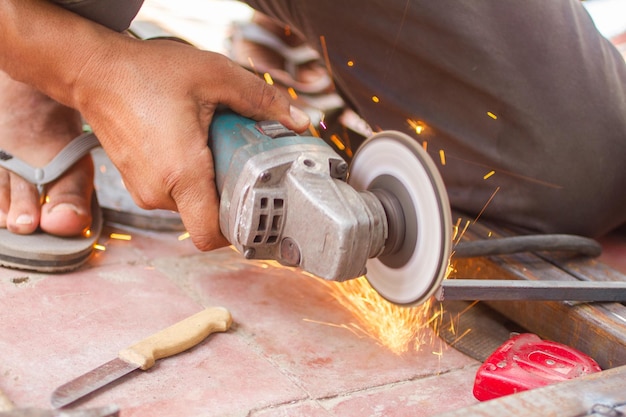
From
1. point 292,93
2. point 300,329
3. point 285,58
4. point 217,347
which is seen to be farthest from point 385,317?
point 285,58

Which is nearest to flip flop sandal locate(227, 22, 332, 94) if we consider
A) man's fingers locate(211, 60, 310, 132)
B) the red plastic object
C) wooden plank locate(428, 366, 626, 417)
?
man's fingers locate(211, 60, 310, 132)

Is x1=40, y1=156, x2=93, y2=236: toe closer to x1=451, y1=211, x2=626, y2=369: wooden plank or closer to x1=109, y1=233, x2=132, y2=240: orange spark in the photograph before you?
x1=109, y1=233, x2=132, y2=240: orange spark

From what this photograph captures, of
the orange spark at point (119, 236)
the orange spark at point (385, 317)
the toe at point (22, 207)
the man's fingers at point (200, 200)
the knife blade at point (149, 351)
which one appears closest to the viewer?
the knife blade at point (149, 351)

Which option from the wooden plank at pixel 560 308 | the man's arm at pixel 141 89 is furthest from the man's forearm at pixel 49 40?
the wooden plank at pixel 560 308

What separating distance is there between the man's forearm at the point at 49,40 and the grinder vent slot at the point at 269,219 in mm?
514

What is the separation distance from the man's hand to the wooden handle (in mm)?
203

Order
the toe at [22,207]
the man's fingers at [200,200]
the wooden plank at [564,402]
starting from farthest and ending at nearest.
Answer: the toe at [22,207] → the man's fingers at [200,200] → the wooden plank at [564,402]

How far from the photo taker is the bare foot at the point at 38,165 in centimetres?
204

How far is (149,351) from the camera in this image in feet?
5.08

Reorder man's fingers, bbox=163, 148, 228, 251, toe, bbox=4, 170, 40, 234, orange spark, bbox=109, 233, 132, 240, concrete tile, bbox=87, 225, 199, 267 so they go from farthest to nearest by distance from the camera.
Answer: orange spark, bbox=109, 233, 132, 240 → concrete tile, bbox=87, 225, 199, 267 → toe, bbox=4, 170, 40, 234 → man's fingers, bbox=163, 148, 228, 251

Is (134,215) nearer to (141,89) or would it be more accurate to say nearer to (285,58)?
(141,89)

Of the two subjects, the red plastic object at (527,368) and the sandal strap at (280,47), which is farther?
the sandal strap at (280,47)

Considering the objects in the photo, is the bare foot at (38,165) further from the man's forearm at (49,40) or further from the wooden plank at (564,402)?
the wooden plank at (564,402)

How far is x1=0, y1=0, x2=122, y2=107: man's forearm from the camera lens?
1562 mm
